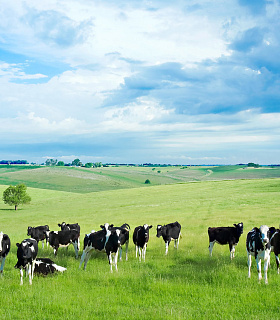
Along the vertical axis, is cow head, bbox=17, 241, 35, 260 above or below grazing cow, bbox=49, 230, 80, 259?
above

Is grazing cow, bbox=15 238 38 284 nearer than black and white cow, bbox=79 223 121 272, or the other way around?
grazing cow, bbox=15 238 38 284

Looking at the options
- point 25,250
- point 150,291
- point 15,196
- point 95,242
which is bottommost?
point 15,196

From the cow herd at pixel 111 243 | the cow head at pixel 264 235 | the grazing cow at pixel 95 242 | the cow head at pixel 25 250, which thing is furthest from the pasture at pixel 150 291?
the cow head at pixel 264 235

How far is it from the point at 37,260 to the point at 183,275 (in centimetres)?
648

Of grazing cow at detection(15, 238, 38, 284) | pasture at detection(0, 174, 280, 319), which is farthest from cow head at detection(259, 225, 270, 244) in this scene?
grazing cow at detection(15, 238, 38, 284)

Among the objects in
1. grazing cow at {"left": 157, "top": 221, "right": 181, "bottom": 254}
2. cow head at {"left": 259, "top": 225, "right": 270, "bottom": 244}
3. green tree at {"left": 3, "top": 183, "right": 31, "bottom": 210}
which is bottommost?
green tree at {"left": 3, "top": 183, "right": 31, "bottom": 210}

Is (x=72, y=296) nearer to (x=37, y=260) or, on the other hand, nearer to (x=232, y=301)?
(x=37, y=260)

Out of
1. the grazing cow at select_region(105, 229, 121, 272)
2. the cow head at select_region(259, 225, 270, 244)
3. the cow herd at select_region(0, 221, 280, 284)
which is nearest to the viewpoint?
the cow head at select_region(259, 225, 270, 244)

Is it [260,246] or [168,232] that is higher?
[260,246]

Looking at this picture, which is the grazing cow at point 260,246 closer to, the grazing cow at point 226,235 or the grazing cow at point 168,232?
the grazing cow at point 226,235

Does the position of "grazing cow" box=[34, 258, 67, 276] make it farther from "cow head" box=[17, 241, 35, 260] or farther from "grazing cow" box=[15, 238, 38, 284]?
"cow head" box=[17, 241, 35, 260]

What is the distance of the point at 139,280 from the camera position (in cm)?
1270

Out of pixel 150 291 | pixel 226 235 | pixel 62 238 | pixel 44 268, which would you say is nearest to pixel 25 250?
pixel 44 268

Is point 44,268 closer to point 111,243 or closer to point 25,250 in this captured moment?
point 25,250
